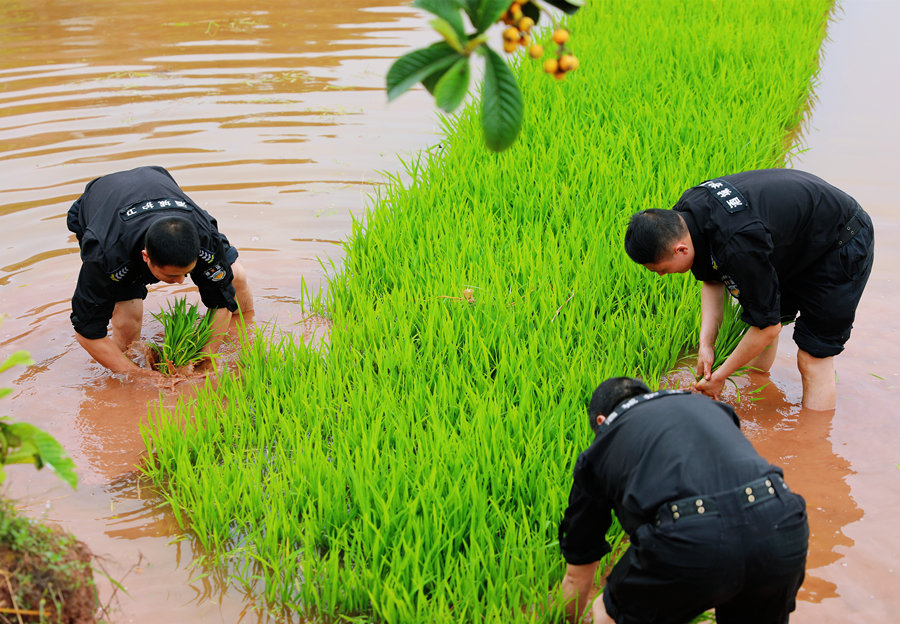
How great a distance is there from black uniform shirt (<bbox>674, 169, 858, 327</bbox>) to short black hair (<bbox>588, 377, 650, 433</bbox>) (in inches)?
→ 34.7

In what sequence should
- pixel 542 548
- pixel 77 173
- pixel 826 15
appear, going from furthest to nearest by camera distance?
pixel 826 15 → pixel 77 173 → pixel 542 548

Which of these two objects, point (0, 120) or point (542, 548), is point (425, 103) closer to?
point (0, 120)

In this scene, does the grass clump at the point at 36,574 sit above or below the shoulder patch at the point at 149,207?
below

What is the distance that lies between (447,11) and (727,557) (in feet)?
4.18

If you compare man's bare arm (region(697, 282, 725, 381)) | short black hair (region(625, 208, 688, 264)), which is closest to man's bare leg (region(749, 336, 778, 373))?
man's bare arm (region(697, 282, 725, 381))

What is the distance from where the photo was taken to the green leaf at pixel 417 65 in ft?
3.61

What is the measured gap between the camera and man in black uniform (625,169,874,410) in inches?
104

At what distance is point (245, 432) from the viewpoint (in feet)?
10.00

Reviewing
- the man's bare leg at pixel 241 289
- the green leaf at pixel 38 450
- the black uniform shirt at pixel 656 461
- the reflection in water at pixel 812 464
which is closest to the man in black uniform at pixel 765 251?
the reflection in water at pixel 812 464

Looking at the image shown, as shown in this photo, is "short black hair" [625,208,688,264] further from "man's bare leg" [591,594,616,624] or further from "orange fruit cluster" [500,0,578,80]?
"orange fruit cluster" [500,0,578,80]

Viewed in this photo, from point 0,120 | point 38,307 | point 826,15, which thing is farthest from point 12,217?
point 826,15

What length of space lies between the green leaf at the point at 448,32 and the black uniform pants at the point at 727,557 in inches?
45.3

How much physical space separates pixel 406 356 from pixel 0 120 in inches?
197

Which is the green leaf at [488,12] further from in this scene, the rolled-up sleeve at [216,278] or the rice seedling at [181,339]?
the rice seedling at [181,339]
